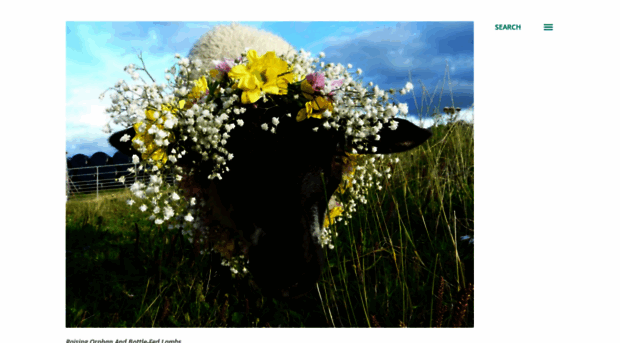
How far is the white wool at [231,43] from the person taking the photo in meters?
3.93

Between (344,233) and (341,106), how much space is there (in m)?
2.01

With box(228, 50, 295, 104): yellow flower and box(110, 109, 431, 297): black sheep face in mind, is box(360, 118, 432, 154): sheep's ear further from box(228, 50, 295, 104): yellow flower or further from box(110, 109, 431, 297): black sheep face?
box(228, 50, 295, 104): yellow flower

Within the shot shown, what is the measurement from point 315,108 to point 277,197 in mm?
641

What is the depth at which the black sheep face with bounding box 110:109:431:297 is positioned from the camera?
2.36 meters

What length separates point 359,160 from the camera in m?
3.45

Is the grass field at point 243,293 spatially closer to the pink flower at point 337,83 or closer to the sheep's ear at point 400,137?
the sheep's ear at point 400,137

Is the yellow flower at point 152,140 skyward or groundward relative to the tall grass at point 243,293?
skyward

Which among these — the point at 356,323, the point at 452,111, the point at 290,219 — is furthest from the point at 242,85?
the point at 452,111

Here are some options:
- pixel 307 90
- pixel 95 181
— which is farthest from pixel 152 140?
pixel 95 181

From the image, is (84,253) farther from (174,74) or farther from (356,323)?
(356,323)

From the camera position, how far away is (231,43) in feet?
13.3

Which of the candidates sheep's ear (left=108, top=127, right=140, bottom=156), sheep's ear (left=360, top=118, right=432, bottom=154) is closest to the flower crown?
sheep's ear (left=360, top=118, right=432, bottom=154)

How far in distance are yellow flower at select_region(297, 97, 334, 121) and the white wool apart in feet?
5.08

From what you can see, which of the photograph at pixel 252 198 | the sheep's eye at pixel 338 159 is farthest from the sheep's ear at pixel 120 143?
the sheep's eye at pixel 338 159
